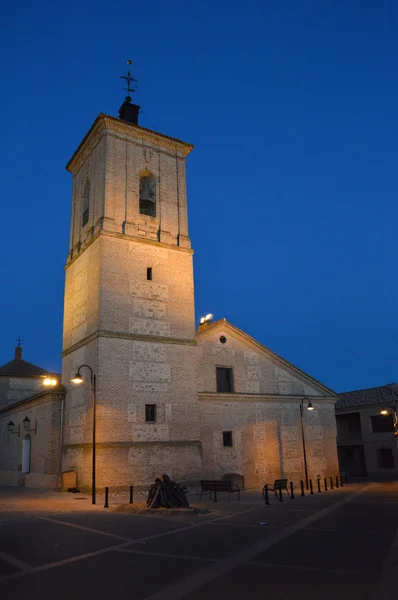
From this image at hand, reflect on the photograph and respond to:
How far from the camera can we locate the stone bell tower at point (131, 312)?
69.1 feet

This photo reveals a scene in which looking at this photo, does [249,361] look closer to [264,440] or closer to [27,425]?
[264,440]

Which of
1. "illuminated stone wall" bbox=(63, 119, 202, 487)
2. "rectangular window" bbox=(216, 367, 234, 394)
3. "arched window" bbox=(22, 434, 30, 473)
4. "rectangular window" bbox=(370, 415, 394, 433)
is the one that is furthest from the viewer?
"rectangular window" bbox=(370, 415, 394, 433)

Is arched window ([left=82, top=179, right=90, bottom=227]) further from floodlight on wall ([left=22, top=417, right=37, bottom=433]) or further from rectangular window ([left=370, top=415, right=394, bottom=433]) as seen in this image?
rectangular window ([left=370, top=415, right=394, bottom=433])

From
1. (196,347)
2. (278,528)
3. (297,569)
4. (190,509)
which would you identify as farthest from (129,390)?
(297,569)

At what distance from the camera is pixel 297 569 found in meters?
7.69

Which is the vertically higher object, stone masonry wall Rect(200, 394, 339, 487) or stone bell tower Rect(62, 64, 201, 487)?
stone bell tower Rect(62, 64, 201, 487)

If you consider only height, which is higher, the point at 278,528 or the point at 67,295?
the point at 67,295

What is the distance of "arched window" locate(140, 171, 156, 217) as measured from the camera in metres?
26.3

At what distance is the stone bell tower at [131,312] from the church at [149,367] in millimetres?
58

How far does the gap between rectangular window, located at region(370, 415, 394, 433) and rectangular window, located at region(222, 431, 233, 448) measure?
22.5m

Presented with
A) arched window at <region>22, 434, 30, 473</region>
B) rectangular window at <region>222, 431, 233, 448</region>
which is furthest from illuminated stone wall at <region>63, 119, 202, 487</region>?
arched window at <region>22, 434, 30, 473</region>

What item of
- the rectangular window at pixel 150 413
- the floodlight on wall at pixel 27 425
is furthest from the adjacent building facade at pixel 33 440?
the rectangular window at pixel 150 413

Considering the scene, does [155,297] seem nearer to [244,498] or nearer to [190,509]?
[244,498]

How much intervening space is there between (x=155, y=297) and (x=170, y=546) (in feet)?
49.9
